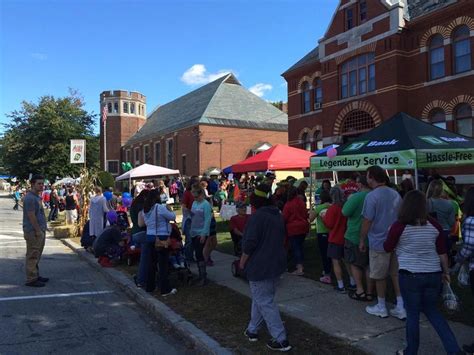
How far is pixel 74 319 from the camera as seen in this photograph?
243 inches

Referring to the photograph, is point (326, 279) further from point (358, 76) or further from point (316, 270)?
point (358, 76)

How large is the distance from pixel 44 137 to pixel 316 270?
132 feet

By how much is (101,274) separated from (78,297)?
6.40 feet

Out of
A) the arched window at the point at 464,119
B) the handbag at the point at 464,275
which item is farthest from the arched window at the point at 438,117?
the handbag at the point at 464,275

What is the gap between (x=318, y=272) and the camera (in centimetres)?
820

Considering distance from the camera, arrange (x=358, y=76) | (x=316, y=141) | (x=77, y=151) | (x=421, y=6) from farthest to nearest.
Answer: (x=316, y=141), (x=358, y=76), (x=421, y=6), (x=77, y=151)

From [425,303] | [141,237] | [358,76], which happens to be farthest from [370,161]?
[358,76]

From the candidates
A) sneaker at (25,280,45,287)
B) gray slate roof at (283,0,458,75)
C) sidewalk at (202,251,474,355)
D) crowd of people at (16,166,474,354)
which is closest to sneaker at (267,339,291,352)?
crowd of people at (16,166,474,354)

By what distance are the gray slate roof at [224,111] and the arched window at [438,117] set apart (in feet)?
87.4

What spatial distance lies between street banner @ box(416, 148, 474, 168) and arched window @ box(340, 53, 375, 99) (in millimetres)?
16842

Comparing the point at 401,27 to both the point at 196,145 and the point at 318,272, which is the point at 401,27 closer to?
the point at 318,272

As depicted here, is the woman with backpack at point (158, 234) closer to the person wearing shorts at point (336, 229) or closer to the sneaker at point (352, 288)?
the person wearing shorts at point (336, 229)

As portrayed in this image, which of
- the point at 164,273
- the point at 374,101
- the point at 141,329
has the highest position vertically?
the point at 374,101

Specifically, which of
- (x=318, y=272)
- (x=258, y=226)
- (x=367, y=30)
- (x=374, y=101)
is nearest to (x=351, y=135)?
(x=374, y=101)
